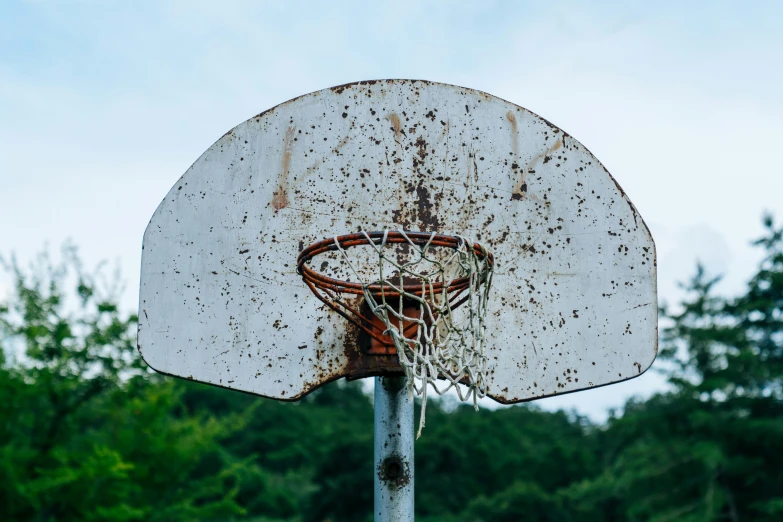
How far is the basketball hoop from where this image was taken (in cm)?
235

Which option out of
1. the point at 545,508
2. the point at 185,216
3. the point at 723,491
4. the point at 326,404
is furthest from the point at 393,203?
the point at 326,404

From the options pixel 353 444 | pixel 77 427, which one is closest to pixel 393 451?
pixel 77 427

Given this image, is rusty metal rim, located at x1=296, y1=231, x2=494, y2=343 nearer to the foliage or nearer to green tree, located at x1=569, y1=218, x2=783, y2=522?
the foliage

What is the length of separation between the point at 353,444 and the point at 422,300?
18.6 m

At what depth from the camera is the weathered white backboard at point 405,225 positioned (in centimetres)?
272

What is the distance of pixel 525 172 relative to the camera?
2.78 m

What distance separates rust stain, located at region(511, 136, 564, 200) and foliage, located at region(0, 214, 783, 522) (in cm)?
705

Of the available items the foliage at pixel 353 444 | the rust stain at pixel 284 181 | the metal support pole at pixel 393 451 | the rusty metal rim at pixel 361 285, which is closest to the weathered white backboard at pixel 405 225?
the rust stain at pixel 284 181

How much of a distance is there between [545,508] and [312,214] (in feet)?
57.1

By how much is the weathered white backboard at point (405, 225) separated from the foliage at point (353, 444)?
664 cm

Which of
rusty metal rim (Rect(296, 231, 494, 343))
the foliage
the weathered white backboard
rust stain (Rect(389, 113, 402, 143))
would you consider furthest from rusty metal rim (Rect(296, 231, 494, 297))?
the foliage

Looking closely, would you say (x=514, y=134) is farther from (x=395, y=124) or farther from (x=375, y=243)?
(x=375, y=243)

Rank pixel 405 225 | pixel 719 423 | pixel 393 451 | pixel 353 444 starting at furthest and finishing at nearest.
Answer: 1. pixel 353 444
2. pixel 719 423
3. pixel 393 451
4. pixel 405 225

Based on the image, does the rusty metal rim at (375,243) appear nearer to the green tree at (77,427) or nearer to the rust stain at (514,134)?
the rust stain at (514,134)
